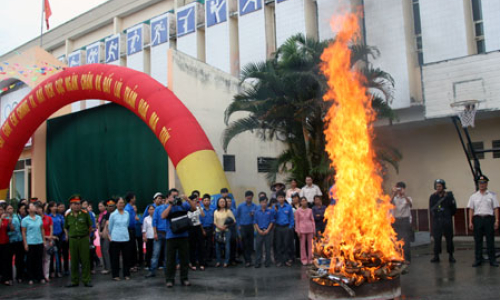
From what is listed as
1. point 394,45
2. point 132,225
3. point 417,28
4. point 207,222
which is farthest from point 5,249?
point 417,28

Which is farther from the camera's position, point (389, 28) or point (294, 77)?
point (389, 28)

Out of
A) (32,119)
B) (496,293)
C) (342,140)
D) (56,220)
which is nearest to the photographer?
(496,293)

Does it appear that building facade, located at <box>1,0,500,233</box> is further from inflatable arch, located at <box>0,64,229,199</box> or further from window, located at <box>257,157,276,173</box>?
inflatable arch, located at <box>0,64,229,199</box>

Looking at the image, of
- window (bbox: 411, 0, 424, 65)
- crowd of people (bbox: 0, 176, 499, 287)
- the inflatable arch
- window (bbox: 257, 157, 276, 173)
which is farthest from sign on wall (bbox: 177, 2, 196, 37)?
crowd of people (bbox: 0, 176, 499, 287)

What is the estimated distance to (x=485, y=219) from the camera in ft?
30.8

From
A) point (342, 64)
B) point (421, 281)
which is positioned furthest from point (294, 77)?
point (421, 281)

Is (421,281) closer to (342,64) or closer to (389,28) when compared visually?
(342,64)

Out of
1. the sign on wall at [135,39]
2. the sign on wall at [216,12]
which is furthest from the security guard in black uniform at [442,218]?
the sign on wall at [135,39]

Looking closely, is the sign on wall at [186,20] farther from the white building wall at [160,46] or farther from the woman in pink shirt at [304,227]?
the woman in pink shirt at [304,227]

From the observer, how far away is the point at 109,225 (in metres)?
9.77

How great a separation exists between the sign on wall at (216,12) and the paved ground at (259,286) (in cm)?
1513

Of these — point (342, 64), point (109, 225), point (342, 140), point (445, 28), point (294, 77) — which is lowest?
point (109, 225)

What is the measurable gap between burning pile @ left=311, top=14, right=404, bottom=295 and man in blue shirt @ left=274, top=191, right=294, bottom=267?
278 centimetres

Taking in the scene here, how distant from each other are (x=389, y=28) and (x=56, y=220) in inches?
461
